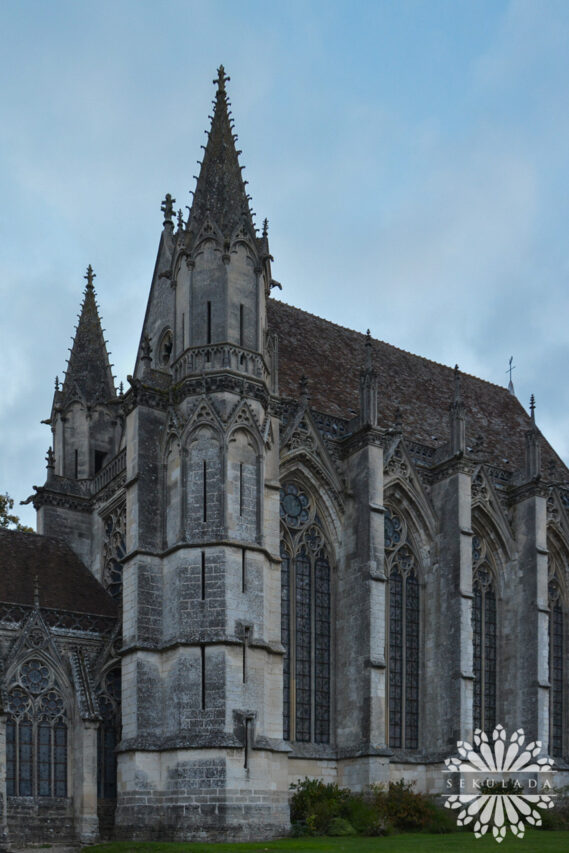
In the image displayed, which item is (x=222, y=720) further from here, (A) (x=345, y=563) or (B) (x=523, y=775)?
(B) (x=523, y=775)

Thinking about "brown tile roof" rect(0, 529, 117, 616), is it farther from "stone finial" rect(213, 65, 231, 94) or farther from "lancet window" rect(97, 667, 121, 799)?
"stone finial" rect(213, 65, 231, 94)

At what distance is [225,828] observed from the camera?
23.8m

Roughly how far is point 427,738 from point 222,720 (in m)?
9.13

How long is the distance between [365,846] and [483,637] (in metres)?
13.3

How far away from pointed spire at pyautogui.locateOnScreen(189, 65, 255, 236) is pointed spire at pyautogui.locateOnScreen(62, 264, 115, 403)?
29.4 feet

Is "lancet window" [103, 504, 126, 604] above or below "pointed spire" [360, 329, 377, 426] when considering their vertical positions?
below

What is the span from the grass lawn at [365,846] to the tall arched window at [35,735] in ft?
9.44

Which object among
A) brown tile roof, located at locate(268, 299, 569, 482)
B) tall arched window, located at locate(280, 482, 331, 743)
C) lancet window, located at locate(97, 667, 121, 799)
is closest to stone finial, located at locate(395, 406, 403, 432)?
brown tile roof, located at locate(268, 299, 569, 482)

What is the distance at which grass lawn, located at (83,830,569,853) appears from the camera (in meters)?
21.2

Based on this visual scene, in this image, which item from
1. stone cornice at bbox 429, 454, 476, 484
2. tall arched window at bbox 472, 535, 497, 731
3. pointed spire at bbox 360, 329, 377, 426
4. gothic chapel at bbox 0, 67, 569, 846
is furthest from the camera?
tall arched window at bbox 472, 535, 497, 731

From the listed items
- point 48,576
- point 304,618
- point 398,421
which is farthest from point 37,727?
point 398,421

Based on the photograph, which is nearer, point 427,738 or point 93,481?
point 427,738

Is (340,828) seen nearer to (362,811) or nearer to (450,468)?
(362,811)

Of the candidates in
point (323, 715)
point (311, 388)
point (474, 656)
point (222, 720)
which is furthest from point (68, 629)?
point (474, 656)
